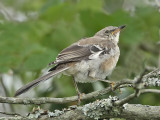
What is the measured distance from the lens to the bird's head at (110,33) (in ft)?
20.8

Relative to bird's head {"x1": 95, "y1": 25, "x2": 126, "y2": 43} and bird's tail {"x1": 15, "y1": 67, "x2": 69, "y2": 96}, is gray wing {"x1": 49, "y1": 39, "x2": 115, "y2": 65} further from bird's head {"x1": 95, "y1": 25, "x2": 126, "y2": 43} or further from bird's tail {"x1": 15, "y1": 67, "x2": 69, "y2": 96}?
bird's head {"x1": 95, "y1": 25, "x2": 126, "y2": 43}

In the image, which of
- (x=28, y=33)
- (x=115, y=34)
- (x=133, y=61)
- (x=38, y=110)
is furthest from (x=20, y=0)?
(x=38, y=110)

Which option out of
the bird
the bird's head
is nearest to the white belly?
the bird

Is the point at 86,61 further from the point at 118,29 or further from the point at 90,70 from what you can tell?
the point at 118,29

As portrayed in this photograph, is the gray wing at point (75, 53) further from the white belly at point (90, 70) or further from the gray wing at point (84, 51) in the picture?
the white belly at point (90, 70)

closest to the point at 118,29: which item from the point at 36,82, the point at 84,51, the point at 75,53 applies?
the point at 84,51

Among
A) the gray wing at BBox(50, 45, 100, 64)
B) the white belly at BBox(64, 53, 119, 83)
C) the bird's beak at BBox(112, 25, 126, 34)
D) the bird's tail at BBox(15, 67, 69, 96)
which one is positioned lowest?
the bird's tail at BBox(15, 67, 69, 96)

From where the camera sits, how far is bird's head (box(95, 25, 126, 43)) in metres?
6.33

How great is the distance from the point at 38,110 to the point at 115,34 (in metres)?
2.89

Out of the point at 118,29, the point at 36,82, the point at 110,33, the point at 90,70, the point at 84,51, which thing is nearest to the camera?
the point at 36,82

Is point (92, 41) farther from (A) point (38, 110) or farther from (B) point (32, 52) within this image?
(A) point (38, 110)

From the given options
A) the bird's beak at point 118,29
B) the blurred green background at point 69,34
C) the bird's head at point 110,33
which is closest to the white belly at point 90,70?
the blurred green background at point 69,34

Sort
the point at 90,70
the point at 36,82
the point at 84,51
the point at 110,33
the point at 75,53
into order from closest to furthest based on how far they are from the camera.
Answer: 1. the point at 36,82
2. the point at 90,70
3. the point at 75,53
4. the point at 84,51
5. the point at 110,33

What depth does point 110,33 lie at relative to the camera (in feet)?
21.5
